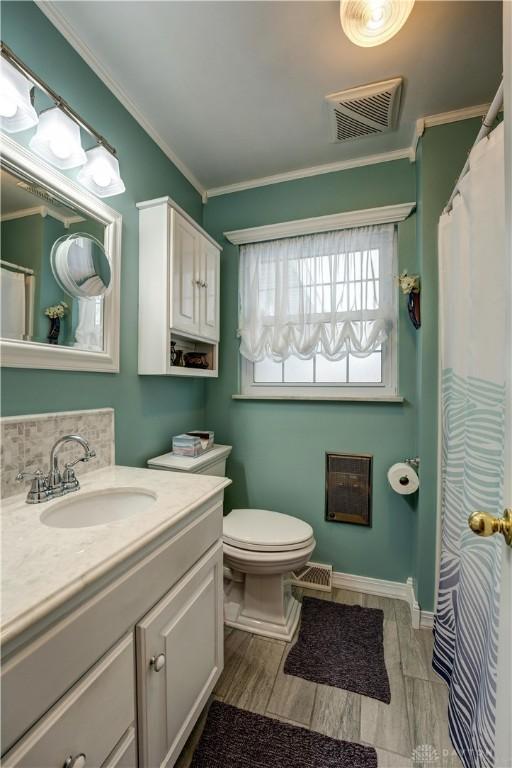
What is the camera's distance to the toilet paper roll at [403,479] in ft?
5.74

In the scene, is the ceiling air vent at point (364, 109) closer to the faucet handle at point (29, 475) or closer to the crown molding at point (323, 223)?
the crown molding at point (323, 223)

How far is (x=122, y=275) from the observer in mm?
1538

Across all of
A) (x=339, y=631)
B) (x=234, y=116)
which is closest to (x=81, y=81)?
(x=234, y=116)

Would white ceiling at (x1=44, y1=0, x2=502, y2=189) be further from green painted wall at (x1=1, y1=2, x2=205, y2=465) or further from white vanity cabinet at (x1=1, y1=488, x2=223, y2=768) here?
white vanity cabinet at (x1=1, y1=488, x2=223, y2=768)

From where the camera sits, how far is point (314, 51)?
133cm

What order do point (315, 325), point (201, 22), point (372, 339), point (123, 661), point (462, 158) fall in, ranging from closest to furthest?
point (123, 661) → point (201, 22) → point (462, 158) → point (372, 339) → point (315, 325)

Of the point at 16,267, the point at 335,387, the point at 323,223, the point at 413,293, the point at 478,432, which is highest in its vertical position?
the point at 323,223

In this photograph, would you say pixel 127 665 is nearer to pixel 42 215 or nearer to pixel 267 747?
pixel 267 747

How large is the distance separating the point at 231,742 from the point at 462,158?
2602mm

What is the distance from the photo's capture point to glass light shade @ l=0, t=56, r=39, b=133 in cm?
94

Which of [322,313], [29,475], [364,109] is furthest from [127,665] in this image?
[364,109]

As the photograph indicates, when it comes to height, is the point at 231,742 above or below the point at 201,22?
below

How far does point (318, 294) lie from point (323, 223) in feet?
1.39

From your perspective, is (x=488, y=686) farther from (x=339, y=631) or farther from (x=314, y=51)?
(x=314, y=51)
